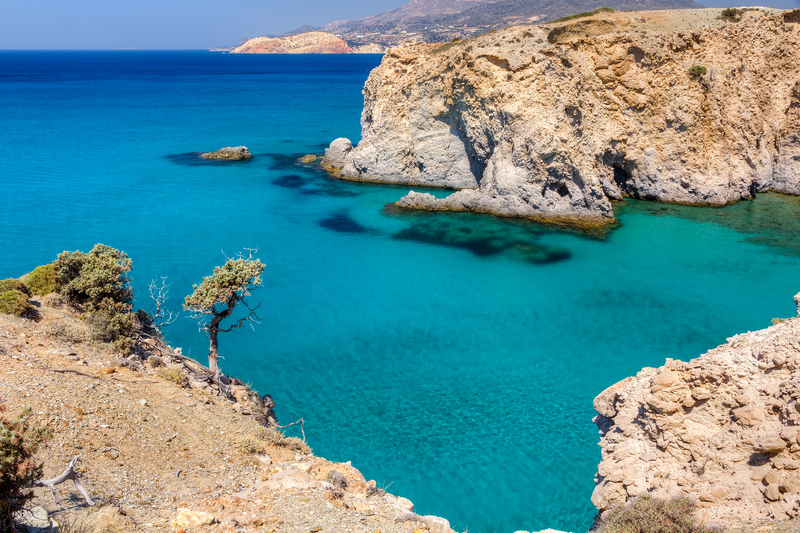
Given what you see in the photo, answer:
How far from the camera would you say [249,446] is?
1107cm

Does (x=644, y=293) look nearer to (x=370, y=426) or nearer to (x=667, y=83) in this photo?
(x=370, y=426)

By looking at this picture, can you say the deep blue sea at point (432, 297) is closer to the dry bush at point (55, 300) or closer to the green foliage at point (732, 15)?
the dry bush at point (55, 300)

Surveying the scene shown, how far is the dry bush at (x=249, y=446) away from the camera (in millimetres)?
11008

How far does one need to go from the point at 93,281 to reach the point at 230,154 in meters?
37.0

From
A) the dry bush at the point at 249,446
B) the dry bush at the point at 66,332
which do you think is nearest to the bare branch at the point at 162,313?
the dry bush at the point at 66,332

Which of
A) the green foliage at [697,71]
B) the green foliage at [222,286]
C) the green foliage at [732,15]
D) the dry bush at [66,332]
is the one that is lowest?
the dry bush at [66,332]

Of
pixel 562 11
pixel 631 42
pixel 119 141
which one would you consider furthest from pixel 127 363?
pixel 562 11

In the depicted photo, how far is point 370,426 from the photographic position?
1548 centimetres

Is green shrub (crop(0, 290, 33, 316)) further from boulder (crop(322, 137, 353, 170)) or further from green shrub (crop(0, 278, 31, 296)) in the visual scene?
boulder (crop(322, 137, 353, 170))

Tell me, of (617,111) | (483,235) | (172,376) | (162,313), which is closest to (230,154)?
(483,235)

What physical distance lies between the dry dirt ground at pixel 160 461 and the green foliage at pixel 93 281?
2.37 metres

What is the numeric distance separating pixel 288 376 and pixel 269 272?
9.74 m

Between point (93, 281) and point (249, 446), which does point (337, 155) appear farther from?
point (249, 446)

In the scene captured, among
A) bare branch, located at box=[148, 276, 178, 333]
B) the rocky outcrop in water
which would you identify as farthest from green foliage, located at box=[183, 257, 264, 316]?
the rocky outcrop in water
